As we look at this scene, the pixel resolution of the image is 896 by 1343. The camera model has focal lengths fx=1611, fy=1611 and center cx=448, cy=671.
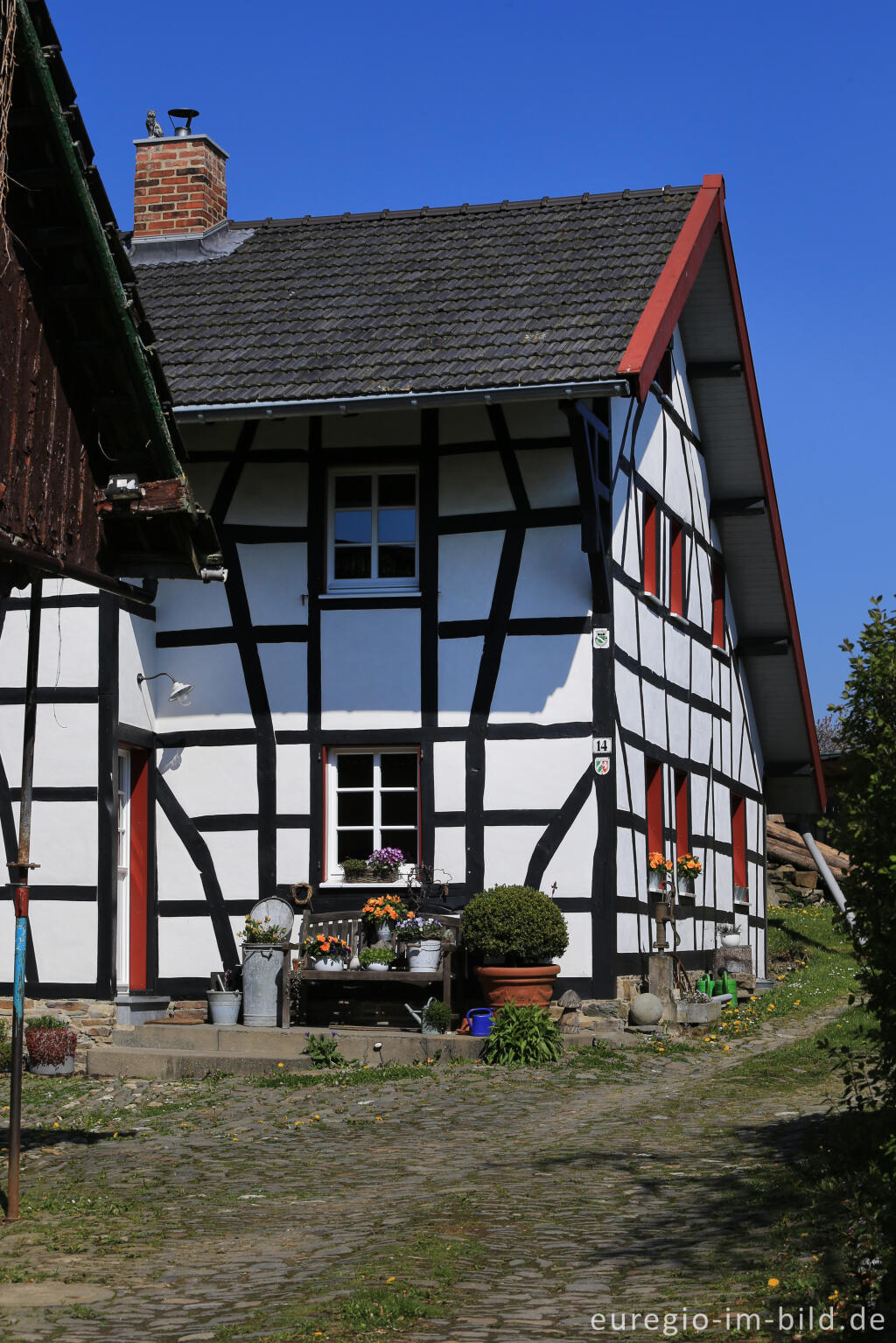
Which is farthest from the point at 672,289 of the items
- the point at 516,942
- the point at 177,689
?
the point at 516,942

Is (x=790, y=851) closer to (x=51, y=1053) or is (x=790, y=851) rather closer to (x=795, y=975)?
(x=795, y=975)

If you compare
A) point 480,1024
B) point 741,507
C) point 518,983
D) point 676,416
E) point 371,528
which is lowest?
point 480,1024

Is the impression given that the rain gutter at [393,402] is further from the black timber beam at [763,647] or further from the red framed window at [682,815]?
the black timber beam at [763,647]

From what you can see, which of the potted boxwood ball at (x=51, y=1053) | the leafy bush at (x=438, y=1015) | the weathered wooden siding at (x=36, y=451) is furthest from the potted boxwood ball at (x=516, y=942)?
the weathered wooden siding at (x=36, y=451)

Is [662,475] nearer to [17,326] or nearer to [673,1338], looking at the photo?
[17,326]

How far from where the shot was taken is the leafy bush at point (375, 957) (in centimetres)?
1356

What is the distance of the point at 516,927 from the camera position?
13.1 m

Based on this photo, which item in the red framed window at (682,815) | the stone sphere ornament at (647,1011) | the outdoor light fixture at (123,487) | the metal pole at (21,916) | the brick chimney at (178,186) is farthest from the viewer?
the brick chimney at (178,186)

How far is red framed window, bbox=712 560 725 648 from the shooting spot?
19.7 metres

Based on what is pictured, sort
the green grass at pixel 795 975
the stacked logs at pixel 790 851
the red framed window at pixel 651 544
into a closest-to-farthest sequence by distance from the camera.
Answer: the green grass at pixel 795 975 → the red framed window at pixel 651 544 → the stacked logs at pixel 790 851

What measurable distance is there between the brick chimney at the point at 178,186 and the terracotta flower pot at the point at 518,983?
30.0 feet

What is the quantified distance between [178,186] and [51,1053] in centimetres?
1005

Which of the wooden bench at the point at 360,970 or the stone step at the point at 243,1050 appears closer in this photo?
the stone step at the point at 243,1050

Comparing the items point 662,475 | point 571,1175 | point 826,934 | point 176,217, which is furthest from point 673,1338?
point 826,934
